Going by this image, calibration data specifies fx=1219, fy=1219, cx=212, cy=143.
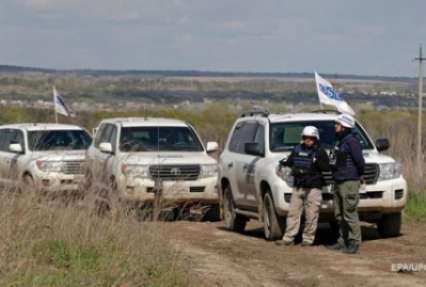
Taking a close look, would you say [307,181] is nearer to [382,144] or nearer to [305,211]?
[305,211]

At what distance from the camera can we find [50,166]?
23891 mm

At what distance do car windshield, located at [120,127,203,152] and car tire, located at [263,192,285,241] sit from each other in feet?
15.3

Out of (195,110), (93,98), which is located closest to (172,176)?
(195,110)

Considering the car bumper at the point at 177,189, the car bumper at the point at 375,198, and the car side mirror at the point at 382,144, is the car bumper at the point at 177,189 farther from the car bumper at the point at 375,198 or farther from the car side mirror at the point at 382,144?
the car side mirror at the point at 382,144

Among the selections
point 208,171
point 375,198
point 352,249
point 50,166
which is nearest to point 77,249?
point 352,249

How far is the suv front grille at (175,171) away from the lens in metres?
20.7

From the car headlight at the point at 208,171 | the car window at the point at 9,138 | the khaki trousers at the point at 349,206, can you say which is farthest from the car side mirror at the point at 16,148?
the khaki trousers at the point at 349,206

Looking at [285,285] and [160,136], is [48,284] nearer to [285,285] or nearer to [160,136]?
[285,285]

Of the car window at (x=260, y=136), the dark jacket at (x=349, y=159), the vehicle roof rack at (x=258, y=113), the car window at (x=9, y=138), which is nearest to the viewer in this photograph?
the dark jacket at (x=349, y=159)

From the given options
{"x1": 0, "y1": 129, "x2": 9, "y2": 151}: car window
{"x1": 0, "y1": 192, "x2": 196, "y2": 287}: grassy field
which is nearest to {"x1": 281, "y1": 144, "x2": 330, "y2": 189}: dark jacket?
{"x1": 0, "y1": 192, "x2": 196, "y2": 287}: grassy field

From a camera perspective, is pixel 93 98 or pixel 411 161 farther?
pixel 93 98

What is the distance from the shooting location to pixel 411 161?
2444cm

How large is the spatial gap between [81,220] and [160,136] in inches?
365
